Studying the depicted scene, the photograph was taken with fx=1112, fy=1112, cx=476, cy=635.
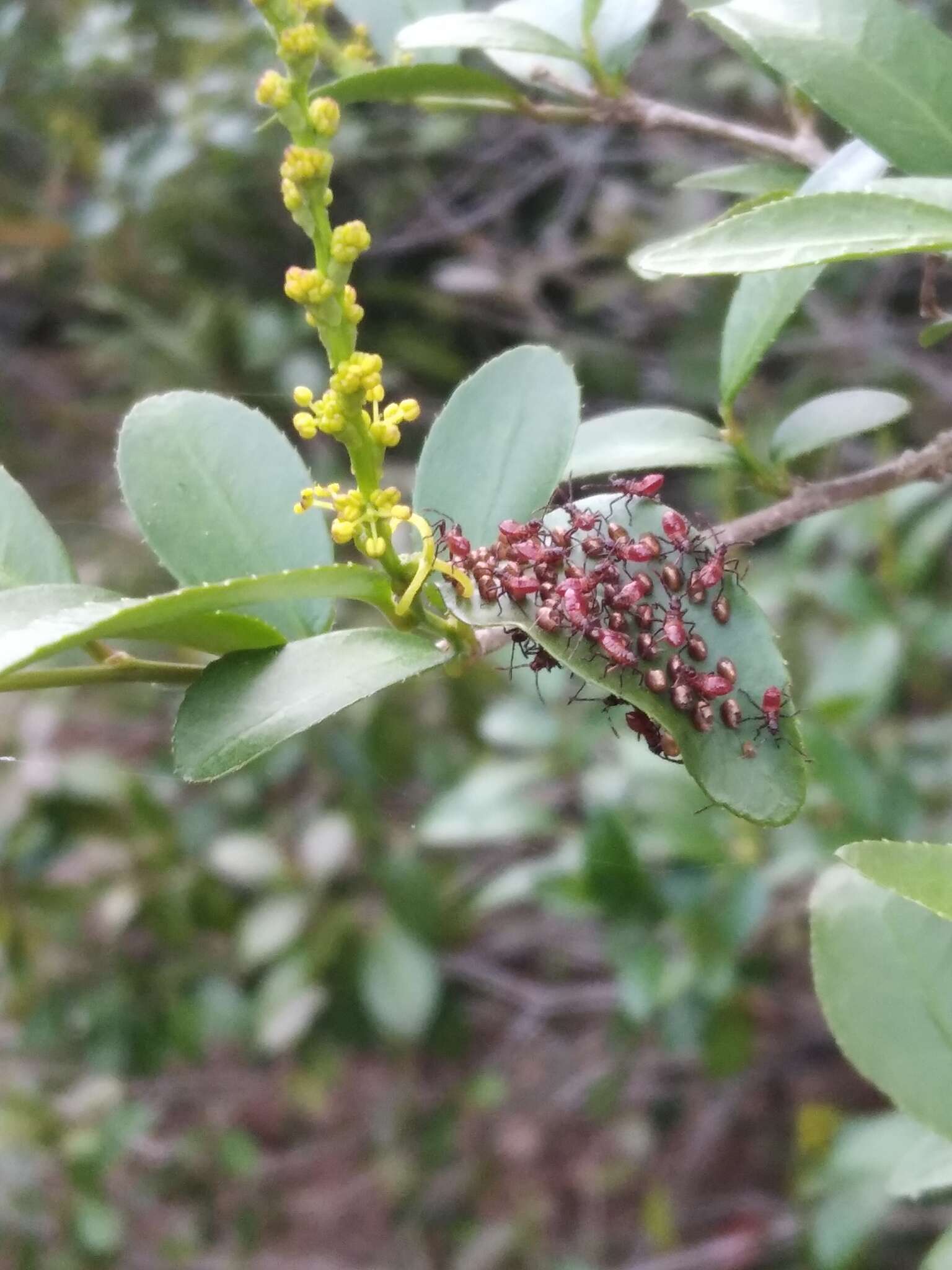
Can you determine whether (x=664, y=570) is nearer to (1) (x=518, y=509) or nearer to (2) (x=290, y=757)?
(1) (x=518, y=509)

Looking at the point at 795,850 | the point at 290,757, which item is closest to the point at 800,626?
the point at 795,850

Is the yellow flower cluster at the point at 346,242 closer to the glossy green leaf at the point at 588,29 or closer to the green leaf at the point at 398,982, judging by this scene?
the glossy green leaf at the point at 588,29

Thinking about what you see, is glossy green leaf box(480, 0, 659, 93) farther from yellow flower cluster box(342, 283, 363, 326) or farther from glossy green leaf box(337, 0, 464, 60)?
yellow flower cluster box(342, 283, 363, 326)

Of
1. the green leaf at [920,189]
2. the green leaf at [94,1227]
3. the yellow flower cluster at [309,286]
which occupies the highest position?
the green leaf at [920,189]

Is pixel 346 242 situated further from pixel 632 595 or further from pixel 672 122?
pixel 672 122

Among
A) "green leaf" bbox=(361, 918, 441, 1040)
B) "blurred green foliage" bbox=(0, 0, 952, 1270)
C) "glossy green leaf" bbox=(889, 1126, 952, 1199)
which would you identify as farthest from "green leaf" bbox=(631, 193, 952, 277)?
"green leaf" bbox=(361, 918, 441, 1040)

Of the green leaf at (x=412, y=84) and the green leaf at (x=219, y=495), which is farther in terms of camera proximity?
the green leaf at (x=412, y=84)

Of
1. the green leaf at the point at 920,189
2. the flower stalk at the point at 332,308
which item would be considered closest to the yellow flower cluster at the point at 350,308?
the flower stalk at the point at 332,308
